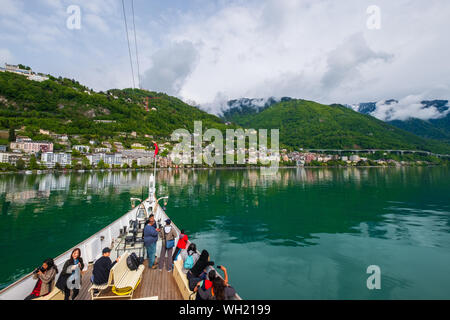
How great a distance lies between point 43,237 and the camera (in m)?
17.4

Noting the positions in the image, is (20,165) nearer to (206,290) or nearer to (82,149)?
(82,149)

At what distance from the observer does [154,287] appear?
6.77m

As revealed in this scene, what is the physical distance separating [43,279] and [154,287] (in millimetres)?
2884

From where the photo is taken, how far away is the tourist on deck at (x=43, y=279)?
18.2ft

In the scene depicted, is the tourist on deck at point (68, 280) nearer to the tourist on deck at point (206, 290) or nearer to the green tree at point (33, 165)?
the tourist on deck at point (206, 290)

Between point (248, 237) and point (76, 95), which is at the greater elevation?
point (76, 95)

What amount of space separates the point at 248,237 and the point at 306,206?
15.7m

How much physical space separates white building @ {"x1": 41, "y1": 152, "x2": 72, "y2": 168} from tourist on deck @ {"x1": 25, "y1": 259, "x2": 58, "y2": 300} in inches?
4954

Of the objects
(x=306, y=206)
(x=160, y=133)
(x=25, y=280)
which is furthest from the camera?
(x=160, y=133)

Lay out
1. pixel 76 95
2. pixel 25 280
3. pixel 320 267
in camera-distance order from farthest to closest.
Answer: pixel 76 95, pixel 320 267, pixel 25 280

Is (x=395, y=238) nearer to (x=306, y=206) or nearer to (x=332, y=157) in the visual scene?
(x=306, y=206)

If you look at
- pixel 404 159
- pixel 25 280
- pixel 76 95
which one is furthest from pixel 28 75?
pixel 404 159

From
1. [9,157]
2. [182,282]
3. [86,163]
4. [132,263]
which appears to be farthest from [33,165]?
[182,282]

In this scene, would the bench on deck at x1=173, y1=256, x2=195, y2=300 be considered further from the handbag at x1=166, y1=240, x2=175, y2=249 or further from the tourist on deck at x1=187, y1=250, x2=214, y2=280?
the handbag at x1=166, y1=240, x2=175, y2=249
